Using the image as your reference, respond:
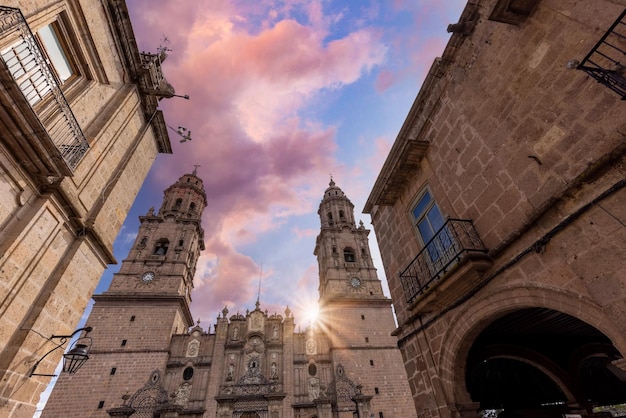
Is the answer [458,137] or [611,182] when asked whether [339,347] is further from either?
[611,182]

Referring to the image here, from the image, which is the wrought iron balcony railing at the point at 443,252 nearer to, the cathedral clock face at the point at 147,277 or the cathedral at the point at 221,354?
the cathedral at the point at 221,354

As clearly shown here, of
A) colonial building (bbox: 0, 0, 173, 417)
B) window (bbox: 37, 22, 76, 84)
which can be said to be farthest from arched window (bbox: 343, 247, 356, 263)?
window (bbox: 37, 22, 76, 84)

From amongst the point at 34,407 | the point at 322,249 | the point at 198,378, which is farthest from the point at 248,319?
the point at 34,407

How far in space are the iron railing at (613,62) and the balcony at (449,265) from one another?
7.73ft

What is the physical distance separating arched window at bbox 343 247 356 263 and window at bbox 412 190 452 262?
23.0 metres

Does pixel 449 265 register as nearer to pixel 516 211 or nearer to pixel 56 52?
pixel 516 211

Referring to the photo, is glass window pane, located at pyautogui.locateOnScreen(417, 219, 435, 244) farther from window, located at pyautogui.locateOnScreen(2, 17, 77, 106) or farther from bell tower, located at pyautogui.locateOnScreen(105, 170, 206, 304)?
bell tower, located at pyautogui.locateOnScreen(105, 170, 206, 304)

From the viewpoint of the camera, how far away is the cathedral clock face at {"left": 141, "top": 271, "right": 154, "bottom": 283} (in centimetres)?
2388

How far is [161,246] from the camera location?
2698 centimetres

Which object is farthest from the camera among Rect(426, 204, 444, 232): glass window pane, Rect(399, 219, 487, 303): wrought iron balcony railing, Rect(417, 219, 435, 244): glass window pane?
Rect(417, 219, 435, 244): glass window pane

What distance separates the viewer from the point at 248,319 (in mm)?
23922

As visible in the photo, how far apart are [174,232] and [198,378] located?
13.2 m

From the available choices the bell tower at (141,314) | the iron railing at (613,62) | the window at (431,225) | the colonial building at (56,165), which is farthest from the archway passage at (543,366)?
the bell tower at (141,314)

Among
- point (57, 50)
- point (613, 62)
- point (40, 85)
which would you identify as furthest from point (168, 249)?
point (613, 62)
